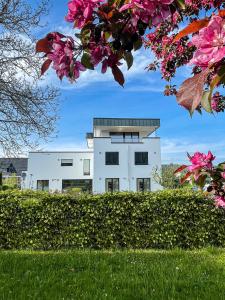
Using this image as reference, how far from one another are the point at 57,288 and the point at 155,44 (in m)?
3.70

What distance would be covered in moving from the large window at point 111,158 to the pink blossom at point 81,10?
35.9 m

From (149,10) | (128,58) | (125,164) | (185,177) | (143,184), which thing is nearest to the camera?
(149,10)

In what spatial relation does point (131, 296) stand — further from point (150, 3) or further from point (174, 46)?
point (150, 3)

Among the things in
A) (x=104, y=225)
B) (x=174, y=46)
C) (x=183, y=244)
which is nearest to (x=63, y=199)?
(x=104, y=225)

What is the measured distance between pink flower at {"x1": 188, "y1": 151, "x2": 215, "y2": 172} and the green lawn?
8.61ft

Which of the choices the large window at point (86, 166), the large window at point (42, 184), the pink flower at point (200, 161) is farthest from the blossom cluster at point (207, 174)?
the large window at point (86, 166)

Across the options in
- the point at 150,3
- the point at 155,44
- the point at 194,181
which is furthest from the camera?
the point at 155,44

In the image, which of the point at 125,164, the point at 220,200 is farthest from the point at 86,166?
the point at 220,200

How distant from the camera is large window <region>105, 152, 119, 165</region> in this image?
3747 centimetres

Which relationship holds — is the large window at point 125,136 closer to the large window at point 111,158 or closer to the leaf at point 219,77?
the large window at point 111,158

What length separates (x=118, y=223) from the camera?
9.54m

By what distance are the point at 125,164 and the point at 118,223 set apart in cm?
2789

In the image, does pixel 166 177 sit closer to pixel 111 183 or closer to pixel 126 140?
pixel 111 183

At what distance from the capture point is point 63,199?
969 cm
